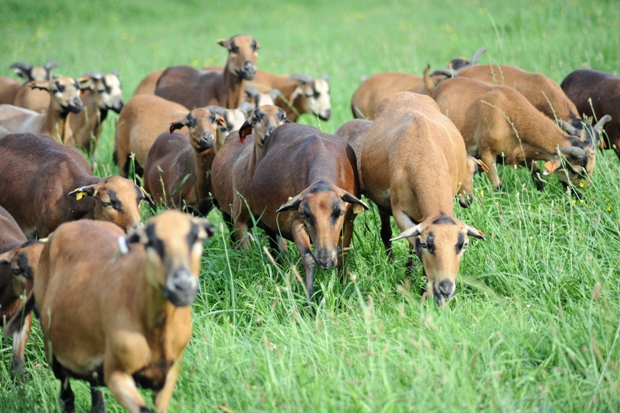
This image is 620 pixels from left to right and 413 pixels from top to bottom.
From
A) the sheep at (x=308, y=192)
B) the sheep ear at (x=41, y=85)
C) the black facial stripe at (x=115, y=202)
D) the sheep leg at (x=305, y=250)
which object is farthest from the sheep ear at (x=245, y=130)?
the sheep ear at (x=41, y=85)

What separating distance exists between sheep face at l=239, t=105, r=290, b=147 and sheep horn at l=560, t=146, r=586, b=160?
3190 millimetres

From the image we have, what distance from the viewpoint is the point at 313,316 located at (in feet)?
19.3

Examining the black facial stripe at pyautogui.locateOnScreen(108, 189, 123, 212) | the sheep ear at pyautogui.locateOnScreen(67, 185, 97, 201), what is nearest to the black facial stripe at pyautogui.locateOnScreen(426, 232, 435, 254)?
the black facial stripe at pyautogui.locateOnScreen(108, 189, 123, 212)

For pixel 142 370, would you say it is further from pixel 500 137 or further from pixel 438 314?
pixel 500 137

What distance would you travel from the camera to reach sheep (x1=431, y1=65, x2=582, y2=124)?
966 centimetres

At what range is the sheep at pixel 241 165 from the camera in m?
7.76

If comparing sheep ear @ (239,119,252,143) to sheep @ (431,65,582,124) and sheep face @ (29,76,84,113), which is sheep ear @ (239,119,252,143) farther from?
sheep face @ (29,76,84,113)

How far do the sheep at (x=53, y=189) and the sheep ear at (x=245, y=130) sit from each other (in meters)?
1.53

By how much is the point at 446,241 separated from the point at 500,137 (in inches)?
144

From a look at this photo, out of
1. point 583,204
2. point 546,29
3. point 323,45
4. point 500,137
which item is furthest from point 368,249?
point 323,45

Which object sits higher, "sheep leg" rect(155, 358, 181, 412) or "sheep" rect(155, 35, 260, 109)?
"sheep leg" rect(155, 358, 181, 412)

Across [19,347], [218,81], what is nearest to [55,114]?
[218,81]

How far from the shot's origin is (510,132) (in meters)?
8.95

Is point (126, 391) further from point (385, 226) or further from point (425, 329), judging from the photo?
point (385, 226)
